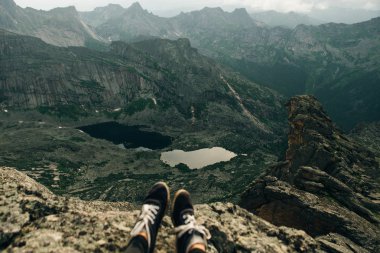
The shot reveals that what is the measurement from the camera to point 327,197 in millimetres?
67438

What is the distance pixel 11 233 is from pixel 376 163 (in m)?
114

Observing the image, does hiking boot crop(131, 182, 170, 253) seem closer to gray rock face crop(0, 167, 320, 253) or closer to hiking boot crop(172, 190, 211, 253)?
hiking boot crop(172, 190, 211, 253)

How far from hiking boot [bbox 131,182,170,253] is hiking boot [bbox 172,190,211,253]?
571 mm

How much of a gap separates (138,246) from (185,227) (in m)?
2.31

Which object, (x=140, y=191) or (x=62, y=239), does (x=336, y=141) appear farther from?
(x=62, y=239)

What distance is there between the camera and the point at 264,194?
6738 centimetres

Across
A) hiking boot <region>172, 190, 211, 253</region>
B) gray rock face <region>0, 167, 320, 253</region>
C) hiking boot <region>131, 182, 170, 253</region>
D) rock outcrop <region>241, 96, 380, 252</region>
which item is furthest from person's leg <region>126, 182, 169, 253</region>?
rock outcrop <region>241, 96, 380, 252</region>

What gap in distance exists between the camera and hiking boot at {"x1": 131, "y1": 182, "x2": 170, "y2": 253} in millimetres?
12918

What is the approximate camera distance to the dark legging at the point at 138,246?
1210cm

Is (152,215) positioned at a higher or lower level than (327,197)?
higher

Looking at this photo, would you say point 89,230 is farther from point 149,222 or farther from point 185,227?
point 185,227

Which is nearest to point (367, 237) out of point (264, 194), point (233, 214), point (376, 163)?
point (264, 194)

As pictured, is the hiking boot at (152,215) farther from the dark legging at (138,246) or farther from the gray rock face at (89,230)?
the gray rock face at (89,230)

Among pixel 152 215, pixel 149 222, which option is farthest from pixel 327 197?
pixel 149 222
